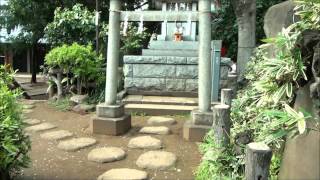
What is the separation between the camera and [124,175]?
17.0 ft

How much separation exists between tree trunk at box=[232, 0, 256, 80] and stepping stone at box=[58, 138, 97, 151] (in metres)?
4.92

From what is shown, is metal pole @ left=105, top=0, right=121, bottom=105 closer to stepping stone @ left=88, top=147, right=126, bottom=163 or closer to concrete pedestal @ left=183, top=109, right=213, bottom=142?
stepping stone @ left=88, top=147, right=126, bottom=163

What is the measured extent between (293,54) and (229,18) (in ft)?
38.4

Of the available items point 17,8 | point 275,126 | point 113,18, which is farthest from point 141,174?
point 17,8

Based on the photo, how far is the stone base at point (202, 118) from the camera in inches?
265

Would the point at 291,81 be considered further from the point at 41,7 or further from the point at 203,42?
the point at 41,7

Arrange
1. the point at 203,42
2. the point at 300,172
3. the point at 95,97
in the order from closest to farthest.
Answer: the point at 300,172
the point at 203,42
the point at 95,97

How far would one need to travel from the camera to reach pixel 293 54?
337 cm

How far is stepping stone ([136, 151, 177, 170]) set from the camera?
5.57 meters

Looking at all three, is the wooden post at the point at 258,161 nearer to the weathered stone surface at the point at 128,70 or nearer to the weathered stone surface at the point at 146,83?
the weathered stone surface at the point at 146,83

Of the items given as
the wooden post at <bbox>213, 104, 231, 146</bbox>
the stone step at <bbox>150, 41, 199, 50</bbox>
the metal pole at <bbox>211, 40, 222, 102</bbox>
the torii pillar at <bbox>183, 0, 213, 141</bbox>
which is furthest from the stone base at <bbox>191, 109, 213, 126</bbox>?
the stone step at <bbox>150, 41, 199, 50</bbox>

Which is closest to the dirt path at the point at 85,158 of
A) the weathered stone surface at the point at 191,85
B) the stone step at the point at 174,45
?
the weathered stone surface at the point at 191,85

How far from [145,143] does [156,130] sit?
79 centimetres

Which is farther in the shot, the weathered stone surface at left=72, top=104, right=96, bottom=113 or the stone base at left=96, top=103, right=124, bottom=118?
the weathered stone surface at left=72, top=104, right=96, bottom=113
